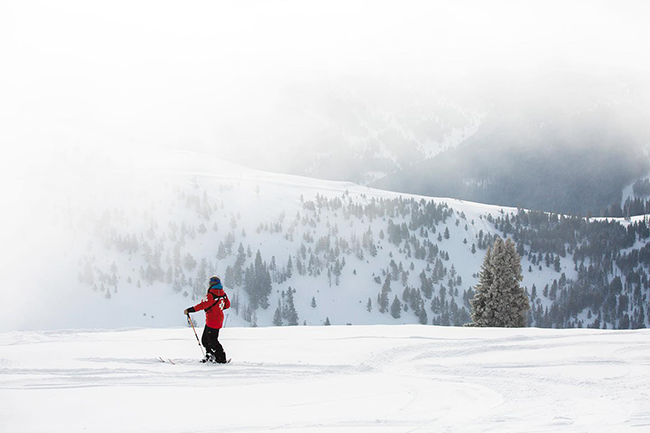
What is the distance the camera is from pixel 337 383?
12.0 m

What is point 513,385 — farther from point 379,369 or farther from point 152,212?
point 152,212

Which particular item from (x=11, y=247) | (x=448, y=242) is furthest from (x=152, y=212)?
(x=448, y=242)

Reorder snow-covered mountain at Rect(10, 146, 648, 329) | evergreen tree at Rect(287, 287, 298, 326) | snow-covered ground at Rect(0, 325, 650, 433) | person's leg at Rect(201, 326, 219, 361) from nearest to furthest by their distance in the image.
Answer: snow-covered ground at Rect(0, 325, 650, 433) → person's leg at Rect(201, 326, 219, 361) → snow-covered mountain at Rect(10, 146, 648, 329) → evergreen tree at Rect(287, 287, 298, 326)

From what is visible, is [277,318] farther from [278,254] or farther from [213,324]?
[213,324]

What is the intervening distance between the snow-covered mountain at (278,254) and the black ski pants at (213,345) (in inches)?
3305

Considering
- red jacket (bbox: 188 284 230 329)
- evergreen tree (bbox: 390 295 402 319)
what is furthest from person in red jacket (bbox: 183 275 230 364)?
evergreen tree (bbox: 390 295 402 319)

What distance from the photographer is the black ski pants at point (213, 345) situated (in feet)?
46.1

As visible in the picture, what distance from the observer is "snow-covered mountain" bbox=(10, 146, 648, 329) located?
99.2 metres

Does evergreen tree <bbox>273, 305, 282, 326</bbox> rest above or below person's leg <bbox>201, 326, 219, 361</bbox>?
below

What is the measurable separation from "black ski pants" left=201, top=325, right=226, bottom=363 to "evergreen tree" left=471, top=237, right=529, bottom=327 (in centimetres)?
2815

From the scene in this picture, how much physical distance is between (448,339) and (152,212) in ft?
371

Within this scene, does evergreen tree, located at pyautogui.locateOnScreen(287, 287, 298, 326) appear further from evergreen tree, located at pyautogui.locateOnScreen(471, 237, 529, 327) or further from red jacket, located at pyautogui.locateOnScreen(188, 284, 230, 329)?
red jacket, located at pyautogui.locateOnScreen(188, 284, 230, 329)

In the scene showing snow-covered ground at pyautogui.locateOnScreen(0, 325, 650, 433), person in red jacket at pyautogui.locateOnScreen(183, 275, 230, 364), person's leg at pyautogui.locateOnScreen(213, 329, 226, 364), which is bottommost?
snow-covered ground at pyautogui.locateOnScreen(0, 325, 650, 433)

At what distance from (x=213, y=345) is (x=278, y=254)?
10637 centimetres
